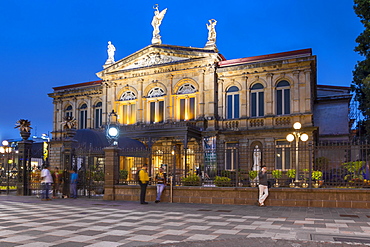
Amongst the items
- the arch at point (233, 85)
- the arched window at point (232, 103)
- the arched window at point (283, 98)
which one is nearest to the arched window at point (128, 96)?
the arch at point (233, 85)

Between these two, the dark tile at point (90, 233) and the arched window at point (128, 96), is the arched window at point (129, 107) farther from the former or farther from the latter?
the dark tile at point (90, 233)

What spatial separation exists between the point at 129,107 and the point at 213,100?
9.17 m

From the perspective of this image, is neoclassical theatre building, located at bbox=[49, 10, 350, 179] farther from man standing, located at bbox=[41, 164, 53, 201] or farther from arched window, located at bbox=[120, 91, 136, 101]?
man standing, located at bbox=[41, 164, 53, 201]

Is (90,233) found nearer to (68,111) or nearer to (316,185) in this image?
(316,185)

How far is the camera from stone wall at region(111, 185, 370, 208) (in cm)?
1488

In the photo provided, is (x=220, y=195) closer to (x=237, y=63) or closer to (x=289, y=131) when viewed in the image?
(x=289, y=131)

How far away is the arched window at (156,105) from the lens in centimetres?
3594

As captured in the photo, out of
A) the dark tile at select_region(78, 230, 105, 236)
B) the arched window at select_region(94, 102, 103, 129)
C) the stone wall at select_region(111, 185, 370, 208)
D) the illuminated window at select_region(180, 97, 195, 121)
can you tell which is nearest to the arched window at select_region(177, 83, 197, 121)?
the illuminated window at select_region(180, 97, 195, 121)

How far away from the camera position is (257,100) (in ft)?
107

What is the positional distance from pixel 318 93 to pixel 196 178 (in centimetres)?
2875

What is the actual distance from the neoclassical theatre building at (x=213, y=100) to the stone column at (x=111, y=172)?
9.99 meters

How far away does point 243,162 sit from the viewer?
31.3m

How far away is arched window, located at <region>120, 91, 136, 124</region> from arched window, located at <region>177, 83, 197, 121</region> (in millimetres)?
5047

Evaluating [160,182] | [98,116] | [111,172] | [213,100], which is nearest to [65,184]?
[111,172]
